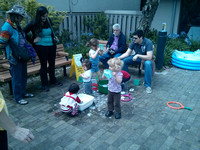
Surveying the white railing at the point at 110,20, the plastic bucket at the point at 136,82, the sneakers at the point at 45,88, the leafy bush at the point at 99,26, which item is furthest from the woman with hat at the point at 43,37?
the leafy bush at the point at 99,26

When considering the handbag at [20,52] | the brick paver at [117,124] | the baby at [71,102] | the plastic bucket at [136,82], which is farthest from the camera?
the plastic bucket at [136,82]

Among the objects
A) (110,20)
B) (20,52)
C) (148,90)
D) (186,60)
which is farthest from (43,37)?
(110,20)

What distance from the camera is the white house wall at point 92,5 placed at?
7.75 meters

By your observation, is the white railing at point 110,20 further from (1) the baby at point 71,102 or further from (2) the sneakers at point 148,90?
(1) the baby at point 71,102

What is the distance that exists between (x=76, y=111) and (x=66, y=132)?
53 cm

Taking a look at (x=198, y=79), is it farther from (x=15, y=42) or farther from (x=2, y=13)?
(x=2, y=13)

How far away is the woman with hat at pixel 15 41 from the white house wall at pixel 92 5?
393 cm

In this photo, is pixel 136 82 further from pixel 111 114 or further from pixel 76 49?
pixel 76 49

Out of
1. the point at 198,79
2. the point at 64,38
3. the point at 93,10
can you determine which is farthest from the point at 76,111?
the point at 93,10

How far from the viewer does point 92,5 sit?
915cm

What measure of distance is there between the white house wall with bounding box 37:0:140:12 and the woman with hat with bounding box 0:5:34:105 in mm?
3928

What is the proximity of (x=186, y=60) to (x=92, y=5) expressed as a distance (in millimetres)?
5373

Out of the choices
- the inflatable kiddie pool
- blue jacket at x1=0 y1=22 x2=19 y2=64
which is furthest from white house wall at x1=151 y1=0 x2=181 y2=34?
blue jacket at x1=0 y1=22 x2=19 y2=64

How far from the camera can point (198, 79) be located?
18.0 ft
